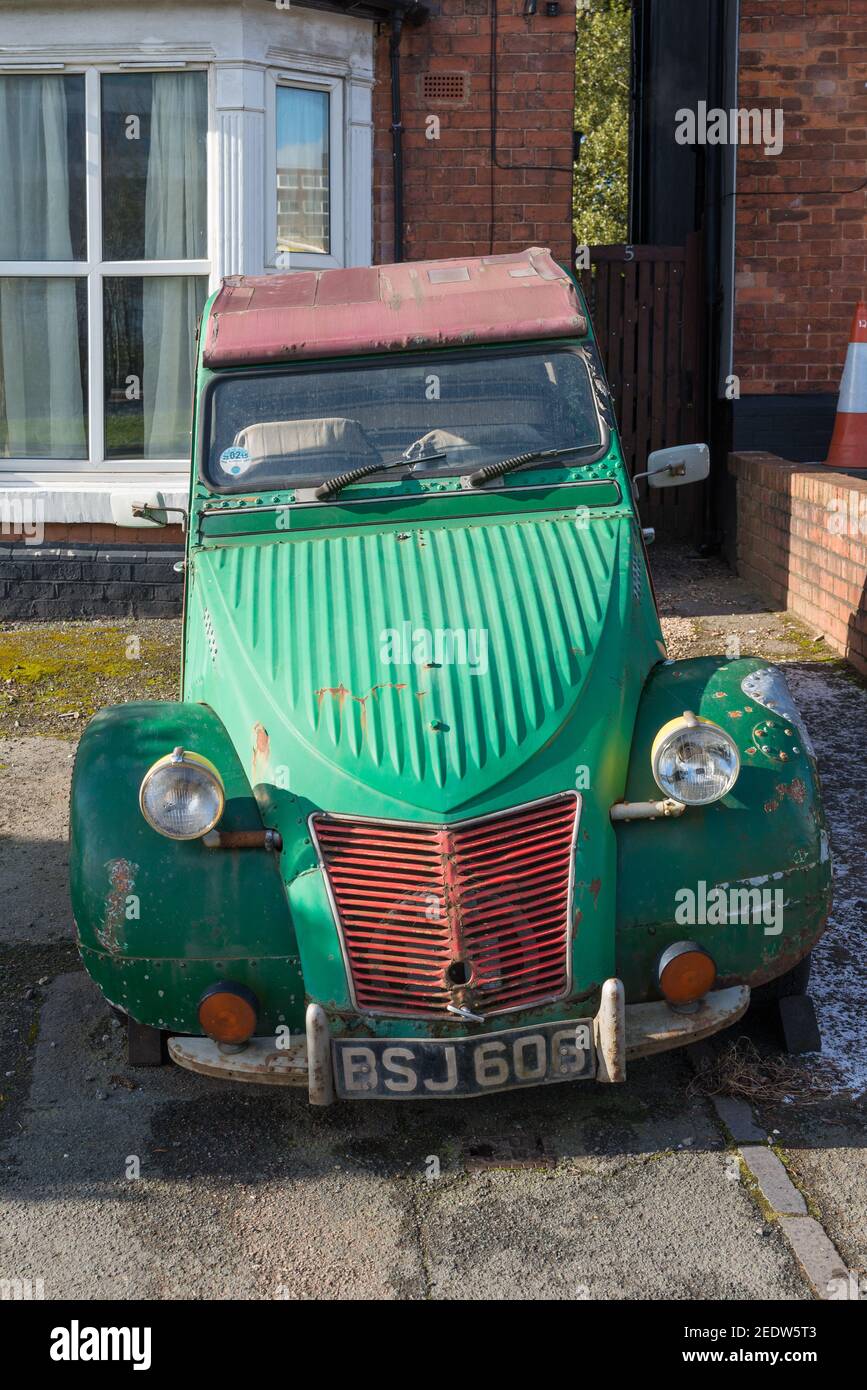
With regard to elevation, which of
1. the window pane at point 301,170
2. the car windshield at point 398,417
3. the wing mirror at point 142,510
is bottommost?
the wing mirror at point 142,510

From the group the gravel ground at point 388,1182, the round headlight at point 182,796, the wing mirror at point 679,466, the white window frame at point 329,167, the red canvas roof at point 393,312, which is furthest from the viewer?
the white window frame at point 329,167

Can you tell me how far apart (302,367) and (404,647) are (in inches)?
52.6

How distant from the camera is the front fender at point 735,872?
3.63 m

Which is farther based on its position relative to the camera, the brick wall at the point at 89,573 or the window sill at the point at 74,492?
the brick wall at the point at 89,573

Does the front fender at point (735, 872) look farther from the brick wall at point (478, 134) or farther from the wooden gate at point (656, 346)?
the wooden gate at point (656, 346)

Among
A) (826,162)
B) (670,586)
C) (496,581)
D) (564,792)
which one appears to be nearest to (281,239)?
(670,586)

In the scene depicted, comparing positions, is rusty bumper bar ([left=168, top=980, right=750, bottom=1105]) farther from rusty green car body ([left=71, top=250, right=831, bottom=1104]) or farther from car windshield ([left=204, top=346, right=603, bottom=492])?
car windshield ([left=204, top=346, right=603, bottom=492])

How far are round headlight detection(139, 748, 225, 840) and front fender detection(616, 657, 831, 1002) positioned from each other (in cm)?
106

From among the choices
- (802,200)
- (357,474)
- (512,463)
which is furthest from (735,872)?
(802,200)

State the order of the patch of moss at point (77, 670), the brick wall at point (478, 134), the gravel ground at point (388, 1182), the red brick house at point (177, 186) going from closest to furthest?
the gravel ground at point (388, 1182), the patch of moss at point (77, 670), the red brick house at point (177, 186), the brick wall at point (478, 134)

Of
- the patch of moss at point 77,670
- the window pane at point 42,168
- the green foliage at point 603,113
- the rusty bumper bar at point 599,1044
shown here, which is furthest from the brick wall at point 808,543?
the green foliage at point 603,113

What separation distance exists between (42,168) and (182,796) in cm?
666

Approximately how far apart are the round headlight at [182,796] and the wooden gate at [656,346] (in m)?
8.35

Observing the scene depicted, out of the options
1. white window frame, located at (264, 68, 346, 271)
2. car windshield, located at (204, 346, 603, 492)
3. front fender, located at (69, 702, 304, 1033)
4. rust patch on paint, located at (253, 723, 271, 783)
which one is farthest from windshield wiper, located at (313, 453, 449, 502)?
white window frame, located at (264, 68, 346, 271)
